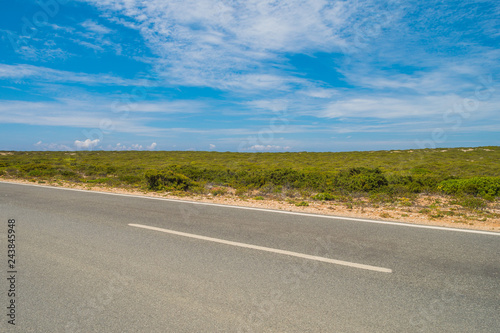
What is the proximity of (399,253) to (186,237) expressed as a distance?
382 cm

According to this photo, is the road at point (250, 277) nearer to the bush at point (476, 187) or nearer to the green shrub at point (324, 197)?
the green shrub at point (324, 197)

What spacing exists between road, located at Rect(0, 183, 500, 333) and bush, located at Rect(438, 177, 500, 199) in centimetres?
536

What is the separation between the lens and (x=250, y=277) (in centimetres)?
391

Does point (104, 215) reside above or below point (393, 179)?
below

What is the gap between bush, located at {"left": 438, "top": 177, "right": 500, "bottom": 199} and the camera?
982cm

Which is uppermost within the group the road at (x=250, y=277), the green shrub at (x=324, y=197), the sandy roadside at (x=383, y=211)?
the green shrub at (x=324, y=197)

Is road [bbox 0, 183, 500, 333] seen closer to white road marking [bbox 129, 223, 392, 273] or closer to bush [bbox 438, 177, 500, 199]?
white road marking [bbox 129, 223, 392, 273]

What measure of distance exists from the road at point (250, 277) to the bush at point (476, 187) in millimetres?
5356

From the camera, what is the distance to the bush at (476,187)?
32.2ft

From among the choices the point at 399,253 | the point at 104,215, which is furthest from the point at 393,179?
the point at 104,215

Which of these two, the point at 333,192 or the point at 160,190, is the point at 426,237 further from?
the point at 160,190

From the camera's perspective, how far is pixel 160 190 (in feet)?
41.8

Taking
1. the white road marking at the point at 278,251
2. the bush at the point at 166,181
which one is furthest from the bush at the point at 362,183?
the white road marking at the point at 278,251

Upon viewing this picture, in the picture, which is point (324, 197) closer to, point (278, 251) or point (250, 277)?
point (278, 251)
